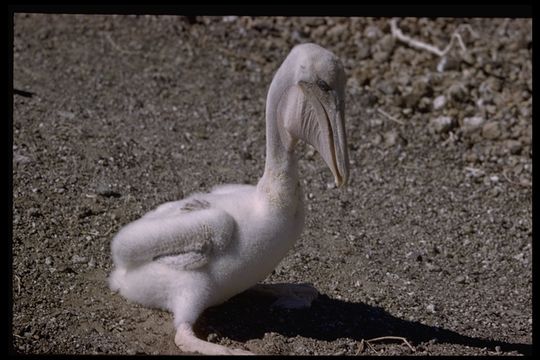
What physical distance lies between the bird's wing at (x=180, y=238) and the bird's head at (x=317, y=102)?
581mm

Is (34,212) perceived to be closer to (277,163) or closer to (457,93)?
(277,163)

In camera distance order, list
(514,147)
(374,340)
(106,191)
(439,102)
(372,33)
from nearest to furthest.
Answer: (374,340)
(106,191)
(514,147)
(439,102)
(372,33)

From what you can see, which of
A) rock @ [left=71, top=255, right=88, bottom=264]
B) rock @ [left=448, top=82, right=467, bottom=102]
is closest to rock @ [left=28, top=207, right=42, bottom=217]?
rock @ [left=71, top=255, right=88, bottom=264]

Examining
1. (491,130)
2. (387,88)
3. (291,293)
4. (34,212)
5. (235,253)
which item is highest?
(387,88)

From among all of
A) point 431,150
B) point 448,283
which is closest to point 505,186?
point 431,150

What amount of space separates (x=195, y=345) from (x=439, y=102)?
463cm

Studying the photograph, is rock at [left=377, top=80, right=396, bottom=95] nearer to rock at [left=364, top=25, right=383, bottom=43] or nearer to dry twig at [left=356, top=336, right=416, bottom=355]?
rock at [left=364, top=25, right=383, bottom=43]

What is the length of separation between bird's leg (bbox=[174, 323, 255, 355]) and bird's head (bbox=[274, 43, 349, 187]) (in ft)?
3.23

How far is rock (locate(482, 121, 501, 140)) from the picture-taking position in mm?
7996

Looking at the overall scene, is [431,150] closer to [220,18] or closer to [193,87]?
[193,87]

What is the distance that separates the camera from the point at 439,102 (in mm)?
8375

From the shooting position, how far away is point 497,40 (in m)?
9.52

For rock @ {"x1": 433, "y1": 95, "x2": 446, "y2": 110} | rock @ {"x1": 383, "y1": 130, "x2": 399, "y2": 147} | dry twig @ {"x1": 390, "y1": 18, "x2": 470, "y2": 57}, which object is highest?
dry twig @ {"x1": 390, "y1": 18, "x2": 470, "y2": 57}

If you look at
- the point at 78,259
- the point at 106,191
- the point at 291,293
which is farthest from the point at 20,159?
the point at 291,293
